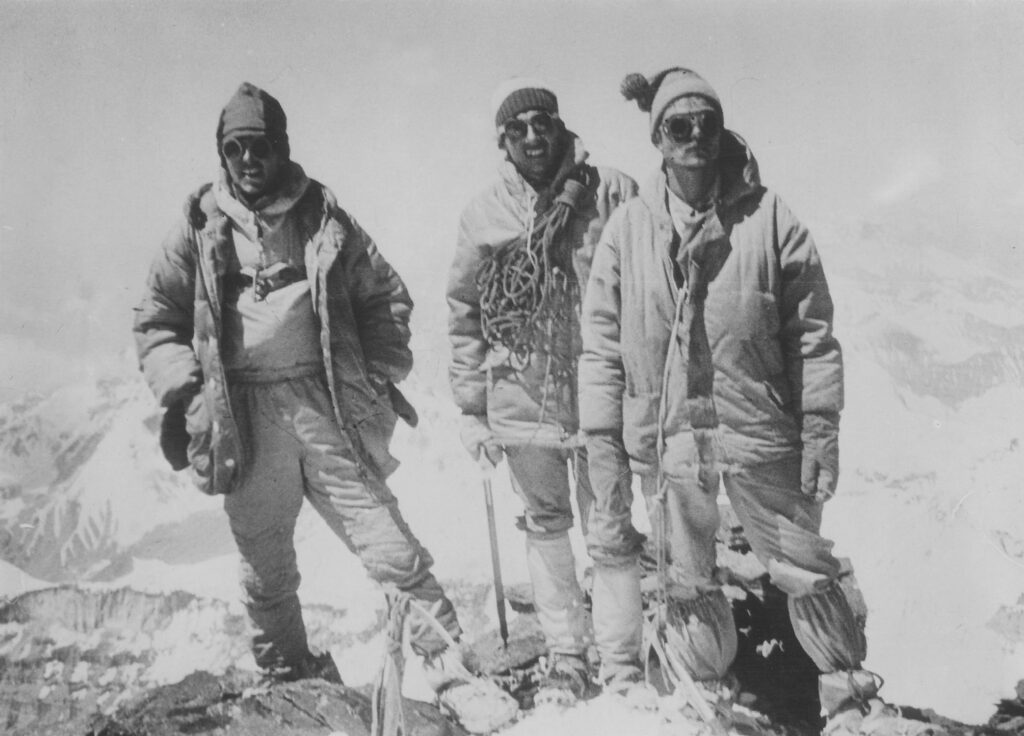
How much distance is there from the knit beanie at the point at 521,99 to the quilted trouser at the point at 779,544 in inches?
66.3

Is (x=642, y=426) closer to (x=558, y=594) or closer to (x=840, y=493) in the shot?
(x=558, y=594)

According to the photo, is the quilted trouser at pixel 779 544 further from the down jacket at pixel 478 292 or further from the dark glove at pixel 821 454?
the down jacket at pixel 478 292

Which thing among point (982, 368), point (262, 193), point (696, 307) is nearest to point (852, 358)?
point (982, 368)

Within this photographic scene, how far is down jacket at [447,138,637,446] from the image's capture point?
3.27 meters

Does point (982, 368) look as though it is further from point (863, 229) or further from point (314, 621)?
point (314, 621)

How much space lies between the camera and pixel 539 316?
3316 mm

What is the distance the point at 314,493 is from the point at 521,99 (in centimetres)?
208

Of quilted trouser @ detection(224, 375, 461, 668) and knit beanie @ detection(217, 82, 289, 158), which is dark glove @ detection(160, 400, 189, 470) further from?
knit beanie @ detection(217, 82, 289, 158)

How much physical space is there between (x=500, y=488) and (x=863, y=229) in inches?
113

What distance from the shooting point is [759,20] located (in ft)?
11.9

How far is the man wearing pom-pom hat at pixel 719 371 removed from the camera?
8.99 ft

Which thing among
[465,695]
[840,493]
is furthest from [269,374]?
[840,493]

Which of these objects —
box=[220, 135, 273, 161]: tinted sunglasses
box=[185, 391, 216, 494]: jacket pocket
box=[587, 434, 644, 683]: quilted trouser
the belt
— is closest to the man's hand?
box=[587, 434, 644, 683]: quilted trouser

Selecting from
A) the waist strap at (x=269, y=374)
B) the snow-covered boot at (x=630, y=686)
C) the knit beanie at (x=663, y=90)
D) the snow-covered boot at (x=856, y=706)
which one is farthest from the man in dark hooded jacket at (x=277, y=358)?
the snow-covered boot at (x=856, y=706)
